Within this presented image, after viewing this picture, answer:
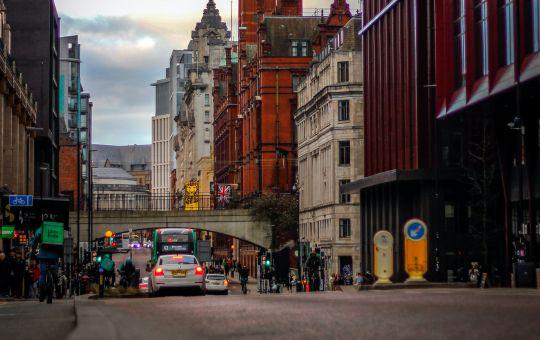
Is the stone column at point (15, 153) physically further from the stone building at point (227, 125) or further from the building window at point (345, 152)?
the stone building at point (227, 125)

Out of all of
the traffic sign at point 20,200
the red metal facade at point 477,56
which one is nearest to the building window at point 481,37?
the red metal facade at point 477,56

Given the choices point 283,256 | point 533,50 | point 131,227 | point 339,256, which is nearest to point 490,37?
point 533,50

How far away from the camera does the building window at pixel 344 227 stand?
94.2 meters

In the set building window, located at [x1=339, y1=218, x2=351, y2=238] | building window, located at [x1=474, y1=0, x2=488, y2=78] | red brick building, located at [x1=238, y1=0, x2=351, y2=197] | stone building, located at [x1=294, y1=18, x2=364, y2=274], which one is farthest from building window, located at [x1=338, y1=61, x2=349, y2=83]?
building window, located at [x1=474, y1=0, x2=488, y2=78]

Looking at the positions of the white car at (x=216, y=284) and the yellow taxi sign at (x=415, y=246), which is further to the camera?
the white car at (x=216, y=284)

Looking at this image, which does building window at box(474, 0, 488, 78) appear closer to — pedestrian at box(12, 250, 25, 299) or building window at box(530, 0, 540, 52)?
building window at box(530, 0, 540, 52)

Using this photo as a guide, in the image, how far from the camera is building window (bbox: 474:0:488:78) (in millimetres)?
57406

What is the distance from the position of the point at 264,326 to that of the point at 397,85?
193 feet

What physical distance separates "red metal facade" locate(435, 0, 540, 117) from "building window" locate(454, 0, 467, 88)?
0.18 metres

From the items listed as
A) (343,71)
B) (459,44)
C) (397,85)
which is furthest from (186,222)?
(459,44)

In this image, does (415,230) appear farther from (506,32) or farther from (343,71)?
(343,71)

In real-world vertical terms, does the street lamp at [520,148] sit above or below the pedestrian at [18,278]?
above

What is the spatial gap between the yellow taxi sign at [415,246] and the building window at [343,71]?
52274mm

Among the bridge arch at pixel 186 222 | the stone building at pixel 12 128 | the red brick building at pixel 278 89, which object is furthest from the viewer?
the red brick building at pixel 278 89
